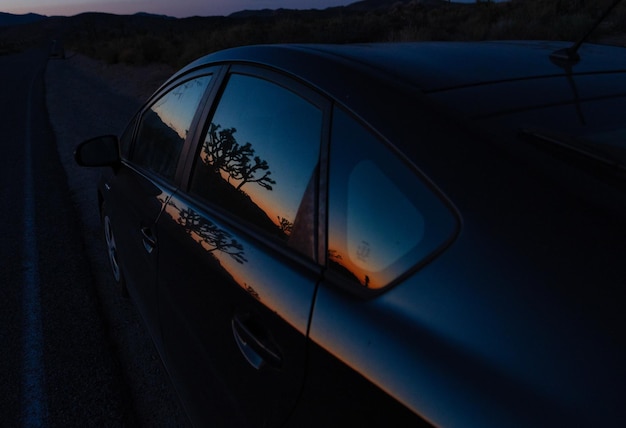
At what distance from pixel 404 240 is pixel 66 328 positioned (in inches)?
121

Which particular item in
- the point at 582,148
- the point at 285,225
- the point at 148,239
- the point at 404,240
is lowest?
the point at 148,239

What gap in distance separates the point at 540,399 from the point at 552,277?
0.22m

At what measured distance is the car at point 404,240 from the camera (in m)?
0.87

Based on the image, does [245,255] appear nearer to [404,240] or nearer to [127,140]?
[404,240]

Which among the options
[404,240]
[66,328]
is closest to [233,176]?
[404,240]

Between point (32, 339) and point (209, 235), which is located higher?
point (209, 235)

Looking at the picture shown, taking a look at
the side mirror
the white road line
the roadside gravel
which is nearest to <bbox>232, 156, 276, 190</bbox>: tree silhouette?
the roadside gravel

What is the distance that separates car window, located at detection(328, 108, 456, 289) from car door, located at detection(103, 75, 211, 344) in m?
1.13

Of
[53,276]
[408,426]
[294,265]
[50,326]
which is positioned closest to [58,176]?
[53,276]

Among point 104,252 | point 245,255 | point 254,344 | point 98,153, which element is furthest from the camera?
point 104,252

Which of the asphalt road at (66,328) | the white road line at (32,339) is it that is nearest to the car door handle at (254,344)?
the asphalt road at (66,328)

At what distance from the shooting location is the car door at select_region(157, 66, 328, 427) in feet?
4.35

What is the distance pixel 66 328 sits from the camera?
11.2 ft

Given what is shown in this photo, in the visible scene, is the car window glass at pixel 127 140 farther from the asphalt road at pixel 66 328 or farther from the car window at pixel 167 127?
the asphalt road at pixel 66 328
